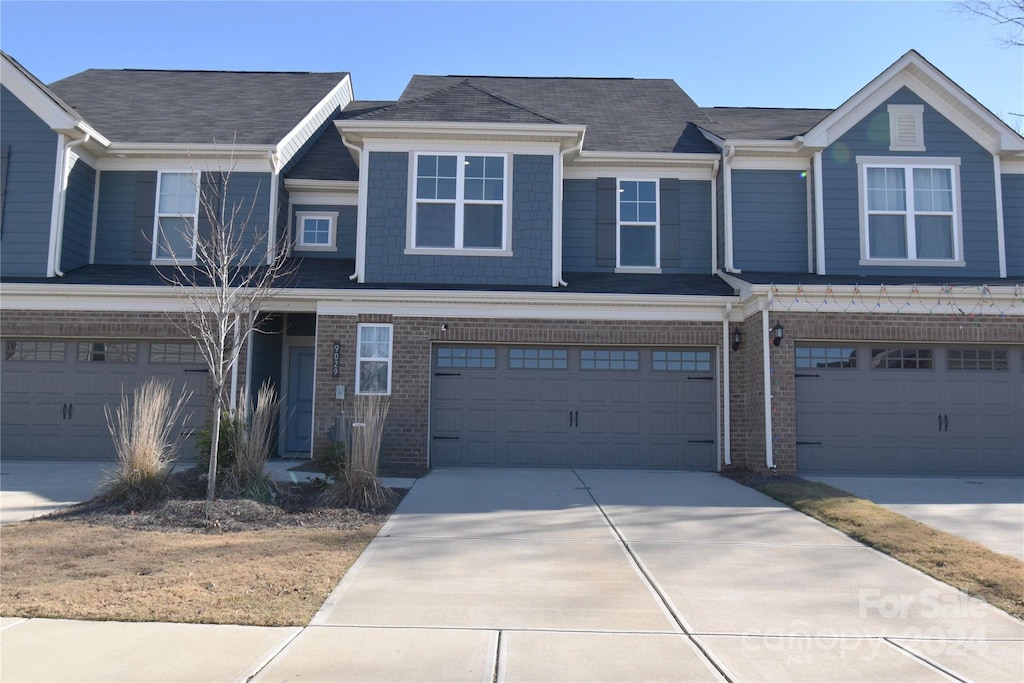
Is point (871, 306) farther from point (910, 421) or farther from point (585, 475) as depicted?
point (585, 475)

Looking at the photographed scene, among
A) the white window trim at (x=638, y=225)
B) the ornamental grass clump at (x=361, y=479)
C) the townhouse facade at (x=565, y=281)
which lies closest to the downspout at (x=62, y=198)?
the townhouse facade at (x=565, y=281)

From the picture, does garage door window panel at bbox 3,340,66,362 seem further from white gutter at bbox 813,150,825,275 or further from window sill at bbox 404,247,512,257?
white gutter at bbox 813,150,825,275

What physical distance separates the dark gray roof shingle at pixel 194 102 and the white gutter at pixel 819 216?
402 inches

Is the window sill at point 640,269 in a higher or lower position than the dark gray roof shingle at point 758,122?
lower

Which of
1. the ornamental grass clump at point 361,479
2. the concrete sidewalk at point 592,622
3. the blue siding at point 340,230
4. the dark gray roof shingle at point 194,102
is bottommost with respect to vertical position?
the concrete sidewalk at point 592,622

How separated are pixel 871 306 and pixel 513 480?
6265 mm

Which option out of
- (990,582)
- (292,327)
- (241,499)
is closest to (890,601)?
(990,582)

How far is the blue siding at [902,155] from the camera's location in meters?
13.6

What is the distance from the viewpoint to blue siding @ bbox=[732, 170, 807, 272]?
1401 cm

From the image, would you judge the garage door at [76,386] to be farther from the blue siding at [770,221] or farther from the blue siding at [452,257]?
the blue siding at [770,221]

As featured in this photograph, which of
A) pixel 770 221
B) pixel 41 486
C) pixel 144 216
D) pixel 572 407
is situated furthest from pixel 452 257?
pixel 41 486

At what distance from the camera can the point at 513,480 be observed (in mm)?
11227

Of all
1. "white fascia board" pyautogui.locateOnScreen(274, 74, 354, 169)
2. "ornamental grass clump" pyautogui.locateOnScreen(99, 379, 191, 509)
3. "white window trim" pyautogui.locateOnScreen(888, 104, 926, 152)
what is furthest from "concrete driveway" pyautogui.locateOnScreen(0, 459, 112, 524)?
"white window trim" pyautogui.locateOnScreen(888, 104, 926, 152)

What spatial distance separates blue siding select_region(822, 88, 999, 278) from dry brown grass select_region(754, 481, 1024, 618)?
17.8ft
